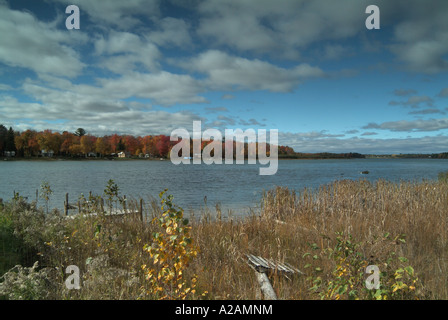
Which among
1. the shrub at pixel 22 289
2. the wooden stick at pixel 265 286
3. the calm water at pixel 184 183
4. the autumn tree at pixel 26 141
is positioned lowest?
the calm water at pixel 184 183

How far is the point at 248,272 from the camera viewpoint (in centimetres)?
569

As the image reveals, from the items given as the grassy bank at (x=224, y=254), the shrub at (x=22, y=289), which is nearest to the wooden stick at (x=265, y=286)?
the grassy bank at (x=224, y=254)

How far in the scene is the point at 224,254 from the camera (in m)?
6.50

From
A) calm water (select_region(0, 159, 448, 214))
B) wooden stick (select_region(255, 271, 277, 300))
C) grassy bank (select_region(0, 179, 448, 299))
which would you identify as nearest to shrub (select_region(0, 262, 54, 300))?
grassy bank (select_region(0, 179, 448, 299))

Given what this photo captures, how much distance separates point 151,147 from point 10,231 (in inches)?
4414

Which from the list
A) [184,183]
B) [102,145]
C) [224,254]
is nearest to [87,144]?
[102,145]

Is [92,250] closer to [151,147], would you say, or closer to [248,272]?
[248,272]

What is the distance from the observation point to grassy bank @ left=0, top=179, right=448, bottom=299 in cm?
403

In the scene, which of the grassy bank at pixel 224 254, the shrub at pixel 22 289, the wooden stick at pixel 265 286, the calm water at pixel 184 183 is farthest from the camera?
the calm water at pixel 184 183

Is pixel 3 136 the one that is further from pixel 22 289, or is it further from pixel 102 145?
pixel 22 289

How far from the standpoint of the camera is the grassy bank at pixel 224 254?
4027 mm

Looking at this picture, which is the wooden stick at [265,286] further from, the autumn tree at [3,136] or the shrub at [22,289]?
the autumn tree at [3,136]

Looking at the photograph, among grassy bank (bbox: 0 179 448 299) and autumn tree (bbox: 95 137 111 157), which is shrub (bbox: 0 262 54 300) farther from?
autumn tree (bbox: 95 137 111 157)

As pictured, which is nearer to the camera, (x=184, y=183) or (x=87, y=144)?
(x=184, y=183)
